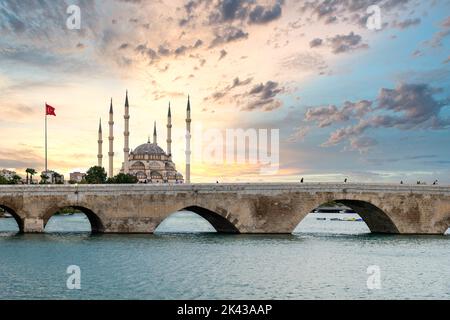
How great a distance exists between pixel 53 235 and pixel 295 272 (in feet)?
80.1

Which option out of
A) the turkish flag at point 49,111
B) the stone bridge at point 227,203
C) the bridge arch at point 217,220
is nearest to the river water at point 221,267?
the stone bridge at point 227,203

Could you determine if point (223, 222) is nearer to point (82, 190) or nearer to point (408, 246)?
point (82, 190)

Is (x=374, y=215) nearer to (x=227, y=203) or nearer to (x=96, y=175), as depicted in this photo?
(x=227, y=203)

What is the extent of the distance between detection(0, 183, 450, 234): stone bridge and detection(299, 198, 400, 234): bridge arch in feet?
0.71

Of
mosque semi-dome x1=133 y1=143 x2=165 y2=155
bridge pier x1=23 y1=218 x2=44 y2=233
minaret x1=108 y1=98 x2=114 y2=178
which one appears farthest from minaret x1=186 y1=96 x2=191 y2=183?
bridge pier x1=23 y1=218 x2=44 y2=233

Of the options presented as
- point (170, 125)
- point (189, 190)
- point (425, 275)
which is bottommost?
point (425, 275)

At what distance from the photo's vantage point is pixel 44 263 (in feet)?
110

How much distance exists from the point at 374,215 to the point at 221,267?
25153 millimetres

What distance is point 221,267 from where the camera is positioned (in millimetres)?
32906

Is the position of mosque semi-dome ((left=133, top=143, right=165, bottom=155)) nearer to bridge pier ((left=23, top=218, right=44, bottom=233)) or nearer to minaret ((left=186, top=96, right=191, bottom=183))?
minaret ((left=186, top=96, right=191, bottom=183))

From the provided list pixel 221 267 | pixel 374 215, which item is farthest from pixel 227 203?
pixel 221 267

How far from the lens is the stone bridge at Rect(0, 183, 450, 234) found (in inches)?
1902
